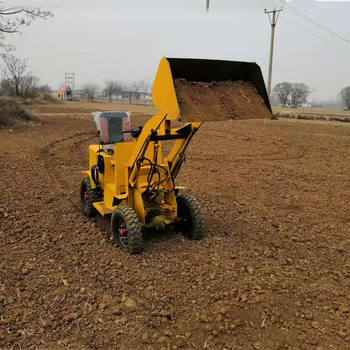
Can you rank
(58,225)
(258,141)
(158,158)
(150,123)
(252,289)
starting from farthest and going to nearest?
(258,141)
(58,225)
(158,158)
(150,123)
(252,289)

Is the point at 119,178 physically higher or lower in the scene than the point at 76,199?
higher

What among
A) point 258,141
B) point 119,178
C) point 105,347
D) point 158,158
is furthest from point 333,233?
point 258,141

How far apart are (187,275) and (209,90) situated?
2276 mm

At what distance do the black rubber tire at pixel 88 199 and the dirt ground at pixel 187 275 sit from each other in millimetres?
134

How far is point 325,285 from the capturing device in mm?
4191

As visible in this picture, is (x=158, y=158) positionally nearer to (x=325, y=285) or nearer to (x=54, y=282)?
(x=54, y=282)

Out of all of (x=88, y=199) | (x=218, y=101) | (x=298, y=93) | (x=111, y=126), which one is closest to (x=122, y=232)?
(x=88, y=199)

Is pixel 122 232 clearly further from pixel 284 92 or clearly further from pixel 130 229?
pixel 284 92

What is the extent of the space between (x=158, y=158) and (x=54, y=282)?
224 centimetres

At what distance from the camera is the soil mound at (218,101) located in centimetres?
391

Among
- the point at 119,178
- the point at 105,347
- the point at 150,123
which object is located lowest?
the point at 105,347

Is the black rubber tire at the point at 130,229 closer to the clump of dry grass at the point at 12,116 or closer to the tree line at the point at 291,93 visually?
the clump of dry grass at the point at 12,116

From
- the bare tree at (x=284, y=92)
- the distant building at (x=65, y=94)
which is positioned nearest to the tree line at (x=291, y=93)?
the bare tree at (x=284, y=92)

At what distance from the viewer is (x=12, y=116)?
17.5 metres
